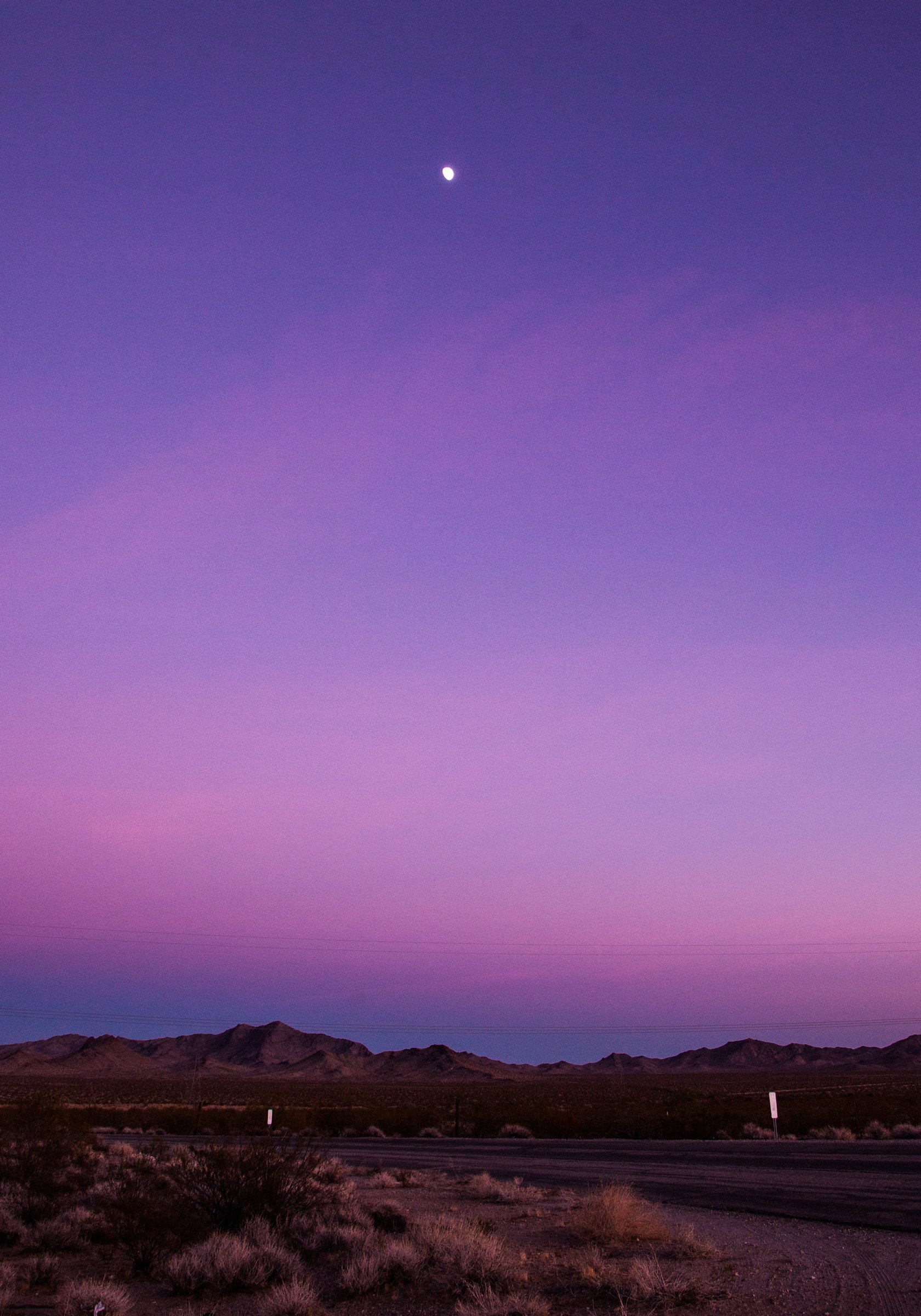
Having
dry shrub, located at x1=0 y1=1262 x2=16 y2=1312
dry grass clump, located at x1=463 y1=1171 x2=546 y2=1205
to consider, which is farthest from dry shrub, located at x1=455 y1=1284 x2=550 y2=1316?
dry grass clump, located at x1=463 y1=1171 x2=546 y2=1205

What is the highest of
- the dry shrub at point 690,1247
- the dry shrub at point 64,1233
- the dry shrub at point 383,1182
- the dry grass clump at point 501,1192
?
the dry shrub at point 690,1247

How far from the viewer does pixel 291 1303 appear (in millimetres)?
11180

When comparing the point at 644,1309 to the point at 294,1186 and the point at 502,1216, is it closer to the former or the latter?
the point at 294,1186

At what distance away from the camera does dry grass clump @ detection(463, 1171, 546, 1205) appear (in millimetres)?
20562

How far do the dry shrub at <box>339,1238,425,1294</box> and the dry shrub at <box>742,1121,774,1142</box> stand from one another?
25076 mm

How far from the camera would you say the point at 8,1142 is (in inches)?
805

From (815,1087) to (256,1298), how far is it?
91611 millimetres

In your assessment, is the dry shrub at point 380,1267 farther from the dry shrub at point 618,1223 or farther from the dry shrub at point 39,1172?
the dry shrub at point 39,1172

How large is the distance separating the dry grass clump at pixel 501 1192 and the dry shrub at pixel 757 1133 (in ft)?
47.6

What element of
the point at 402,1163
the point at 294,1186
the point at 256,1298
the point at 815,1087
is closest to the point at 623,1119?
the point at 402,1163

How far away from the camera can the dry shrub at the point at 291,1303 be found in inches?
435

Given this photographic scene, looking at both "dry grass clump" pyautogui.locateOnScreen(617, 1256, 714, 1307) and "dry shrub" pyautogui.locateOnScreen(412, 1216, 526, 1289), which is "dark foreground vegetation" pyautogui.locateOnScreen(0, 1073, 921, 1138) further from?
"dry grass clump" pyautogui.locateOnScreen(617, 1256, 714, 1307)

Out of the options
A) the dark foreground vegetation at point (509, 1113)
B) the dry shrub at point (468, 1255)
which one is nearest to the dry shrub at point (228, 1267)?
the dry shrub at point (468, 1255)

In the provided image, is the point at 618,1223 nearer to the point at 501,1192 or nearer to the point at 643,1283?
the point at 643,1283
